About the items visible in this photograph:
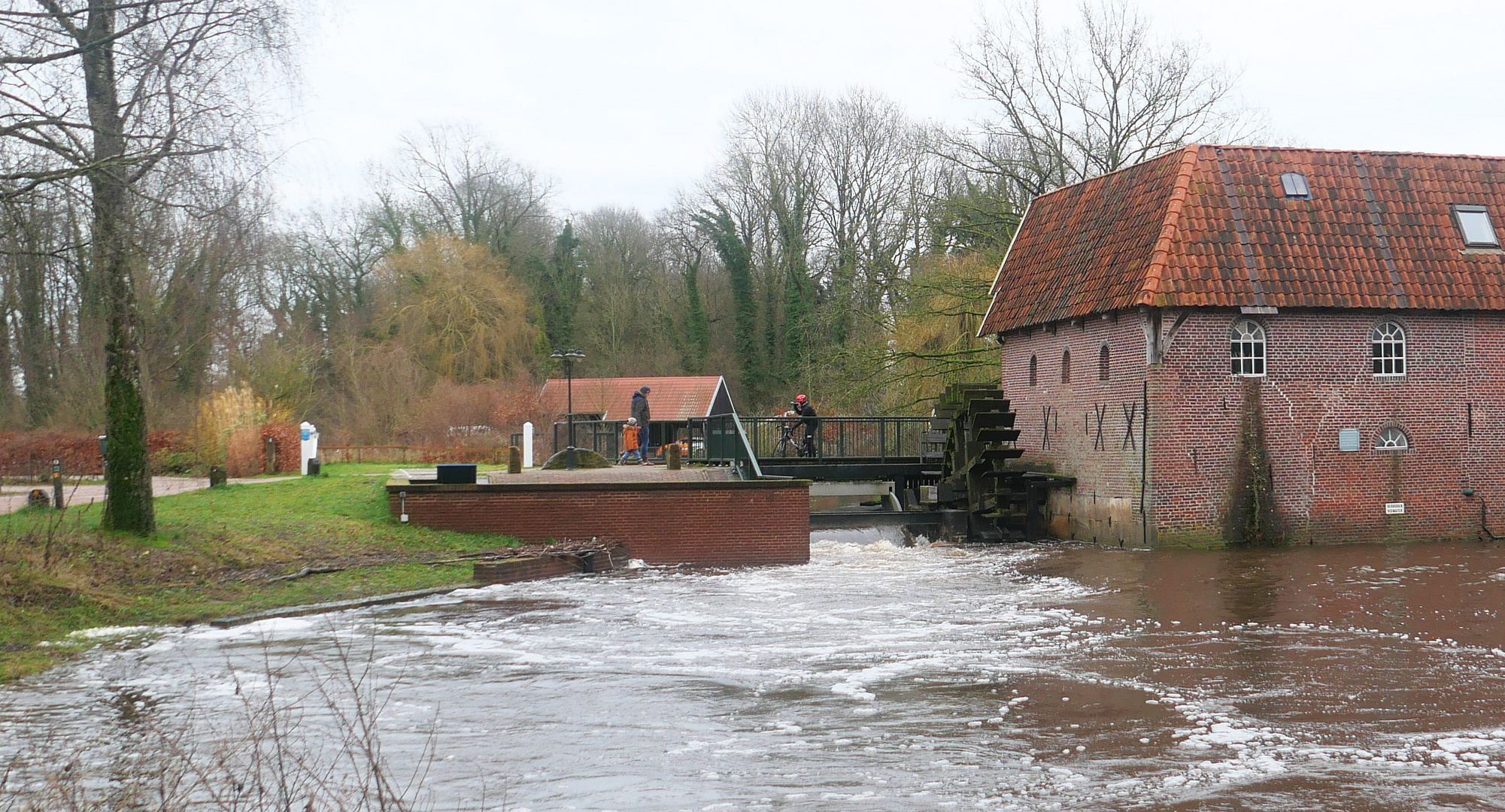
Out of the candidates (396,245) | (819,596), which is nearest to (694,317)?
(396,245)

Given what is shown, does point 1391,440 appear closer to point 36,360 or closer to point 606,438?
point 606,438

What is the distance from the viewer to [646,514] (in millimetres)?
19641

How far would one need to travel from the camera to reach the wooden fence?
35.4m

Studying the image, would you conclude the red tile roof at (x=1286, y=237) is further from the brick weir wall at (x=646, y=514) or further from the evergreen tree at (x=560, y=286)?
the evergreen tree at (x=560, y=286)

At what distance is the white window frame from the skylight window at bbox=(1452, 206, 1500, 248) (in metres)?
4.72

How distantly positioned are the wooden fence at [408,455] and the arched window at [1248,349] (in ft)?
66.2

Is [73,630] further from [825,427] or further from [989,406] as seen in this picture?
[825,427]

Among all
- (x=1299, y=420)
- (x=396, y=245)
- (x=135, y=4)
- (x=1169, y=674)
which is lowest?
(x=1169, y=674)

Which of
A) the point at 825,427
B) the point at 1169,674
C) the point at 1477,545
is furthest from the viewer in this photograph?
the point at 825,427

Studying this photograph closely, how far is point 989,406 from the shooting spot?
26.2 m

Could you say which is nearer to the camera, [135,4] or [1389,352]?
[135,4]

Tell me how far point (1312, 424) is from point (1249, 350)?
1732mm

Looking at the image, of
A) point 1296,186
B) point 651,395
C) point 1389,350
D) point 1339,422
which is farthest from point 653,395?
point 1389,350

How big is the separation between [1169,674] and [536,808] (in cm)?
599
